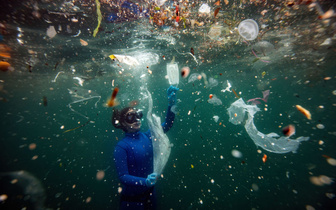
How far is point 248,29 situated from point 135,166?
9.25 metres

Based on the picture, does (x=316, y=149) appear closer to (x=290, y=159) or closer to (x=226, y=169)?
(x=290, y=159)

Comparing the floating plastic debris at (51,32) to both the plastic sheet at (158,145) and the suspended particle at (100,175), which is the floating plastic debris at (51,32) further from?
the suspended particle at (100,175)

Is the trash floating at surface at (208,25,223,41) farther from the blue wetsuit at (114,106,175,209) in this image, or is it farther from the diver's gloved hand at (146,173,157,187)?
the diver's gloved hand at (146,173,157,187)

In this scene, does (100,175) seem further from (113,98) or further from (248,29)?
(248,29)

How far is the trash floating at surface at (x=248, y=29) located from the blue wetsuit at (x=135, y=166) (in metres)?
7.64

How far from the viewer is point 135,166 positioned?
3838 millimetres

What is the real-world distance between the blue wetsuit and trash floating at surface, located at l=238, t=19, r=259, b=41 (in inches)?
301

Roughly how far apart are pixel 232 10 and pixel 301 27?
5.07m

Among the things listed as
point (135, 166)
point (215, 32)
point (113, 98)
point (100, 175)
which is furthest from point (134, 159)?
point (100, 175)

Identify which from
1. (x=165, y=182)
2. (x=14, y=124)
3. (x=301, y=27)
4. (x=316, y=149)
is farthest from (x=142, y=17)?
(x=14, y=124)

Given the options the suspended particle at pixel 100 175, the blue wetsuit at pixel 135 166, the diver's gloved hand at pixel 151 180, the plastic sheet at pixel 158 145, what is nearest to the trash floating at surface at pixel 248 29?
the plastic sheet at pixel 158 145

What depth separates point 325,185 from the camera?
1066 cm

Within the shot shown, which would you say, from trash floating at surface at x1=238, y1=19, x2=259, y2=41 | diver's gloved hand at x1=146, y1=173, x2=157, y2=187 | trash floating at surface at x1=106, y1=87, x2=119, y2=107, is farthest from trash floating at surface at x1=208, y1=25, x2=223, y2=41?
diver's gloved hand at x1=146, y1=173, x2=157, y2=187

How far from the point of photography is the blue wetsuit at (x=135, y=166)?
3.36 meters
